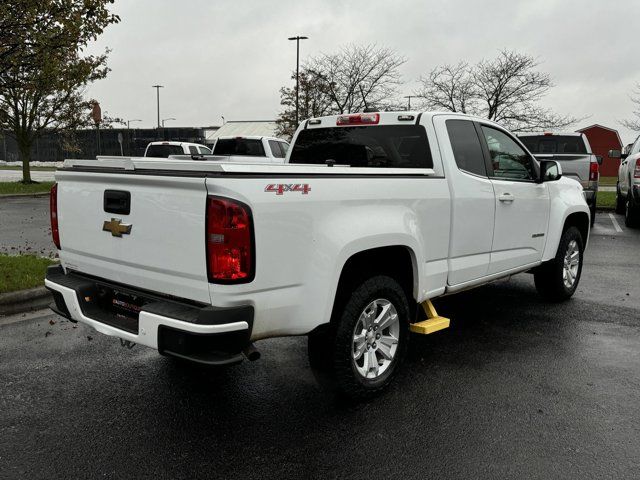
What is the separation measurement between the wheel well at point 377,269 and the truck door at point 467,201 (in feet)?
1.43

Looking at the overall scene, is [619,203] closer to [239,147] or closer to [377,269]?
[239,147]

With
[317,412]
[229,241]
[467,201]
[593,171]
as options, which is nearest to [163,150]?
[593,171]

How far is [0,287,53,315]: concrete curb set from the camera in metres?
5.53

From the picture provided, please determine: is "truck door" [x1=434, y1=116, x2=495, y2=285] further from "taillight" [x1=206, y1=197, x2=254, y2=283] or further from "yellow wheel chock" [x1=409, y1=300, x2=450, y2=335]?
"taillight" [x1=206, y1=197, x2=254, y2=283]

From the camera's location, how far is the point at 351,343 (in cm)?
345

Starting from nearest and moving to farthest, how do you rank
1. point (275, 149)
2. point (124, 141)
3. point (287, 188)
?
1. point (287, 188)
2. point (275, 149)
3. point (124, 141)

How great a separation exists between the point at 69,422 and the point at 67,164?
66.2 inches

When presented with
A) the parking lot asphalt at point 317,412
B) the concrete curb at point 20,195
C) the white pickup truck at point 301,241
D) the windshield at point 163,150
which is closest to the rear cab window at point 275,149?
the windshield at point 163,150

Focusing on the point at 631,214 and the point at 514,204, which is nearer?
the point at 514,204

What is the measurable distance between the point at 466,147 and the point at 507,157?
2.50ft

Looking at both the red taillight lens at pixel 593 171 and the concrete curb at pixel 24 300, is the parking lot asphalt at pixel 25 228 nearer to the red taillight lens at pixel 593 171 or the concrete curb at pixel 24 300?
the concrete curb at pixel 24 300

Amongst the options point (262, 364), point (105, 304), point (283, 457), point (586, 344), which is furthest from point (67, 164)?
point (586, 344)

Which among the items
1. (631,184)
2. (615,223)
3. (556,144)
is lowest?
(615,223)

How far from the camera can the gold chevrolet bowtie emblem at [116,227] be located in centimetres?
318
